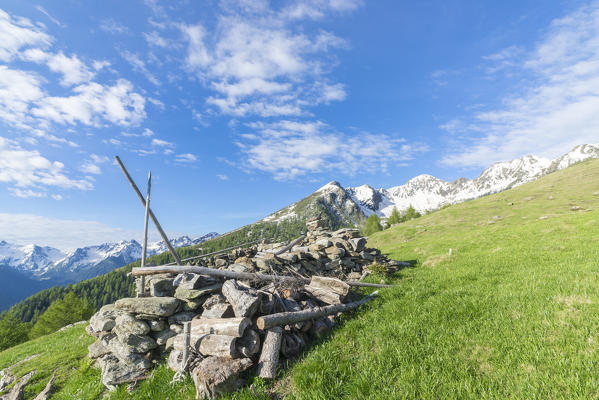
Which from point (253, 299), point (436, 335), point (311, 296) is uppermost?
point (253, 299)

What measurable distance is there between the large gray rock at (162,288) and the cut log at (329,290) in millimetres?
5651

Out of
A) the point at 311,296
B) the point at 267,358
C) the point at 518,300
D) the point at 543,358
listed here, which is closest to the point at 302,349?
the point at 267,358

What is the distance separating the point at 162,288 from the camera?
9.95 m

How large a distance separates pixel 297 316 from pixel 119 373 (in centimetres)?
578

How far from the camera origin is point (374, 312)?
896 centimetres

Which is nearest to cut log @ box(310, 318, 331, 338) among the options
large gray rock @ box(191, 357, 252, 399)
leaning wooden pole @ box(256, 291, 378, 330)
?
leaning wooden pole @ box(256, 291, 378, 330)

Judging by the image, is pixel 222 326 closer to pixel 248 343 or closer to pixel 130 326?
pixel 248 343

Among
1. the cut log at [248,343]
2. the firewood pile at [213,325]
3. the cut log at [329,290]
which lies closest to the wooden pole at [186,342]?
the firewood pile at [213,325]

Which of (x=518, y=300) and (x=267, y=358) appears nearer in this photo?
(x=267, y=358)

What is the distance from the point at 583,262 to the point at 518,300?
580 centimetres

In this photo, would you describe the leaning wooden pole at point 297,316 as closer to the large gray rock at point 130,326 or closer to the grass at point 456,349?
the grass at point 456,349

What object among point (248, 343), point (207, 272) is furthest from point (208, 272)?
point (248, 343)

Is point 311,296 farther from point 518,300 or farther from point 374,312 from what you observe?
point 518,300

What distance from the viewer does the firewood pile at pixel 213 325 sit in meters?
6.55
